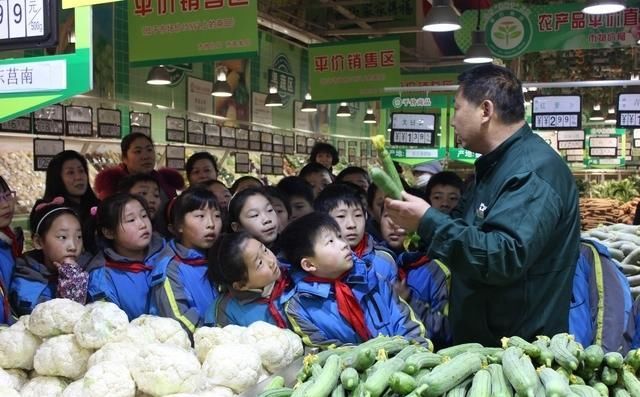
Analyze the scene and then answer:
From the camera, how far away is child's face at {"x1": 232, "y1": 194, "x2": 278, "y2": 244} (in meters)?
3.96

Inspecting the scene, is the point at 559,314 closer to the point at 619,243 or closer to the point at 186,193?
the point at 186,193

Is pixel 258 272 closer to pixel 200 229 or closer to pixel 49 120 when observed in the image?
pixel 200 229

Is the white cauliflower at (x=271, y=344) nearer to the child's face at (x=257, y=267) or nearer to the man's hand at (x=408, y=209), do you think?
the child's face at (x=257, y=267)

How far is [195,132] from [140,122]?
4.36 ft

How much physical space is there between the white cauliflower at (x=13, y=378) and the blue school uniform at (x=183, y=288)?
0.80 meters

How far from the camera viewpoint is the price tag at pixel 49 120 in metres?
7.87

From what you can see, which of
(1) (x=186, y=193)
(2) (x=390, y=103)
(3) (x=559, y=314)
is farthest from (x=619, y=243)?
(2) (x=390, y=103)

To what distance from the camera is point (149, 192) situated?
4.97m

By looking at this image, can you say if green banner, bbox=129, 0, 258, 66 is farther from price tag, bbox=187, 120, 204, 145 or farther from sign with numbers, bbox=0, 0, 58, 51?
price tag, bbox=187, 120, 204, 145

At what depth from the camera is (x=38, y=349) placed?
264cm

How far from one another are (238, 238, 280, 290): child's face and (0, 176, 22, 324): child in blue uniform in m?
1.13

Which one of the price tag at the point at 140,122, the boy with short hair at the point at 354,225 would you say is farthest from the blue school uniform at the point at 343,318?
the price tag at the point at 140,122

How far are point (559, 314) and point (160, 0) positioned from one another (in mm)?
4879

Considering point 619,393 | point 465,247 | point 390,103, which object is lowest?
point 619,393
